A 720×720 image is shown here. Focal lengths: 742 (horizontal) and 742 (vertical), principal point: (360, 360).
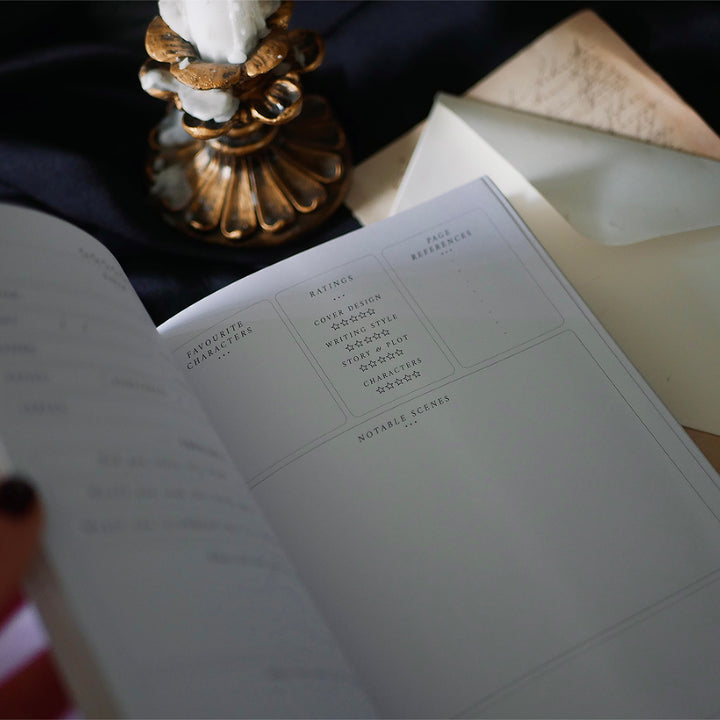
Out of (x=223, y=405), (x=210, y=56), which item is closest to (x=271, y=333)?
(x=223, y=405)

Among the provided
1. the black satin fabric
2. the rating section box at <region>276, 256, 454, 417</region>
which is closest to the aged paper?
the black satin fabric

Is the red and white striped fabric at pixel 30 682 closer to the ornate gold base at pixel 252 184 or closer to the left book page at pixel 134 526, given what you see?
the left book page at pixel 134 526

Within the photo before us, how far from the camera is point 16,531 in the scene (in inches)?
10.2

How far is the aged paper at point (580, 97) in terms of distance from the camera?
1.71ft

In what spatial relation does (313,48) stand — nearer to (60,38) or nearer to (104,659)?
(60,38)

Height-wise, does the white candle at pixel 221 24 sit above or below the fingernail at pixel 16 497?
above

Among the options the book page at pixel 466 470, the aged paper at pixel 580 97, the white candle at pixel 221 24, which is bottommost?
the book page at pixel 466 470

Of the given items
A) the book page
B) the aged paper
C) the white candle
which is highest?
the white candle

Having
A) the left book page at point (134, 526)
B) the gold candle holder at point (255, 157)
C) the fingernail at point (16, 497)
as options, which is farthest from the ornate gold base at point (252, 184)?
the fingernail at point (16, 497)

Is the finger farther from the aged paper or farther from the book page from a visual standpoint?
the aged paper

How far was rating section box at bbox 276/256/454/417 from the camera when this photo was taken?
1.31 ft

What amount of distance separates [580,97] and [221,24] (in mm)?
277

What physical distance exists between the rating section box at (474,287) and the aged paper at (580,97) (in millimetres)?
103

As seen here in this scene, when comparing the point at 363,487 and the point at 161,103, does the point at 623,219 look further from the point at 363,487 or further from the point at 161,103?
the point at 161,103
